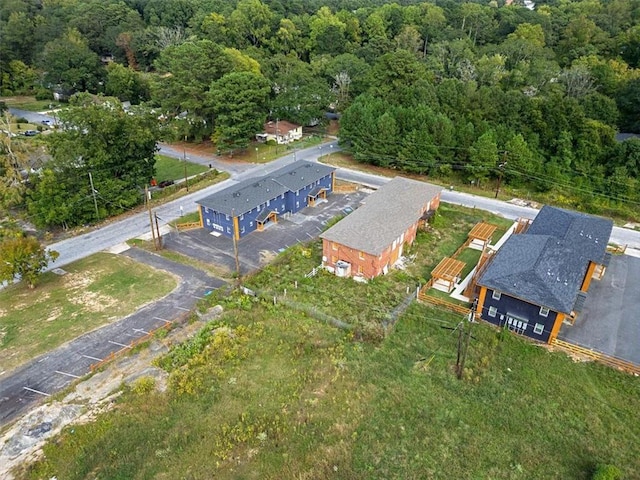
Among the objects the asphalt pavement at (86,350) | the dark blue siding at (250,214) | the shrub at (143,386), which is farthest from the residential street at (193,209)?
the shrub at (143,386)

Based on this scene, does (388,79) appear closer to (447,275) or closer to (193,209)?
(193,209)

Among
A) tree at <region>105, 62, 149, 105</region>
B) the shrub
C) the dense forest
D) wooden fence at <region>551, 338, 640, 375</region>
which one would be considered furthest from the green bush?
tree at <region>105, 62, 149, 105</region>

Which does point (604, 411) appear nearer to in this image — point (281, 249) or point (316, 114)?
point (281, 249)

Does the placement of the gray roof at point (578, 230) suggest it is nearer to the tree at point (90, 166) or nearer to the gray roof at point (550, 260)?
the gray roof at point (550, 260)

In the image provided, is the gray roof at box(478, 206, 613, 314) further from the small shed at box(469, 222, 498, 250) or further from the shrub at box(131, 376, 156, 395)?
the shrub at box(131, 376, 156, 395)

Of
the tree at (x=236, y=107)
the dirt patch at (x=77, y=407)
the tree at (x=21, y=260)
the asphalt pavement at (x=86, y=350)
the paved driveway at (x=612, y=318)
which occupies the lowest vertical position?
the asphalt pavement at (x=86, y=350)

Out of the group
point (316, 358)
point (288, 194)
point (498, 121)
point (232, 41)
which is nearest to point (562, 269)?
point (316, 358)
